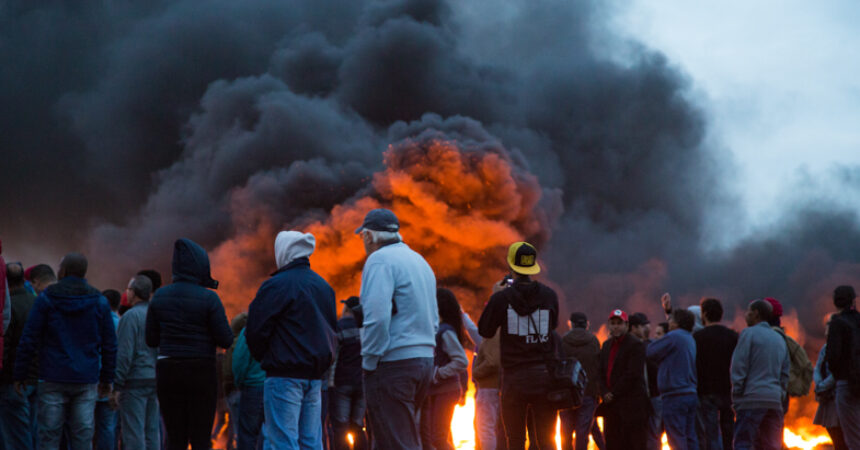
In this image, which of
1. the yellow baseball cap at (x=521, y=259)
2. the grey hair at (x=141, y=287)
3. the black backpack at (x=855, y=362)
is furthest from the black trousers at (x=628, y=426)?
the grey hair at (x=141, y=287)

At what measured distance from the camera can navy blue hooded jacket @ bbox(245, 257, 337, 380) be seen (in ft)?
17.3

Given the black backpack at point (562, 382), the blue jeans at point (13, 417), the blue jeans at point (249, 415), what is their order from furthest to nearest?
the blue jeans at point (249, 415), the blue jeans at point (13, 417), the black backpack at point (562, 382)

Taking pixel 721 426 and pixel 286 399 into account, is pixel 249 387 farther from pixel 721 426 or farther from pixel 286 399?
pixel 721 426

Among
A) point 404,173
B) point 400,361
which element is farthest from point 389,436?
point 404,173

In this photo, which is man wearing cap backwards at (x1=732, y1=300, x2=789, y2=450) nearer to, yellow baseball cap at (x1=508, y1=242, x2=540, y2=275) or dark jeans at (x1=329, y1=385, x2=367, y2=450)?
yellow baseball cap at (x1=508, y1=242, x2=540, y2=275)

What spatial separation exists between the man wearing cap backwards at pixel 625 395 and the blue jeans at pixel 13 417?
6.16 metres

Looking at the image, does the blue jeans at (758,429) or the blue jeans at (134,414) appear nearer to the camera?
the blue jeans at (134,414)

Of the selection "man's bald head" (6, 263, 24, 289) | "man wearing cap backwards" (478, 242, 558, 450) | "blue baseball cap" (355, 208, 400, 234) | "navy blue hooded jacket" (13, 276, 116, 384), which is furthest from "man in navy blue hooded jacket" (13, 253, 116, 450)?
"man wearing cap backwards" (478, 242, 558, 450)

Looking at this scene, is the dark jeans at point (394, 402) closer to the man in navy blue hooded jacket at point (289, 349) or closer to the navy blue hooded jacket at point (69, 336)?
the man in navy blue hooded jacket at point (289, 349)

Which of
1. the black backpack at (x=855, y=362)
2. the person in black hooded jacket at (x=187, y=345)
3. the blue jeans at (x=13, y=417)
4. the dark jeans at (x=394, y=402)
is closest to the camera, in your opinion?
the dark jeans at (x=394, y=402)

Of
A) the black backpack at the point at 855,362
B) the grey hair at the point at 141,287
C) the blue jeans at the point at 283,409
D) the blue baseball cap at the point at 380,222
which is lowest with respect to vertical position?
the blue jeans at the point at 283,409

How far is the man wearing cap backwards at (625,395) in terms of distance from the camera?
8641mm

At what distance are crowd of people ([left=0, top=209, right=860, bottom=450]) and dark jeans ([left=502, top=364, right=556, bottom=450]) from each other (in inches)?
0.5

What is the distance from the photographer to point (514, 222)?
85.9 ft
